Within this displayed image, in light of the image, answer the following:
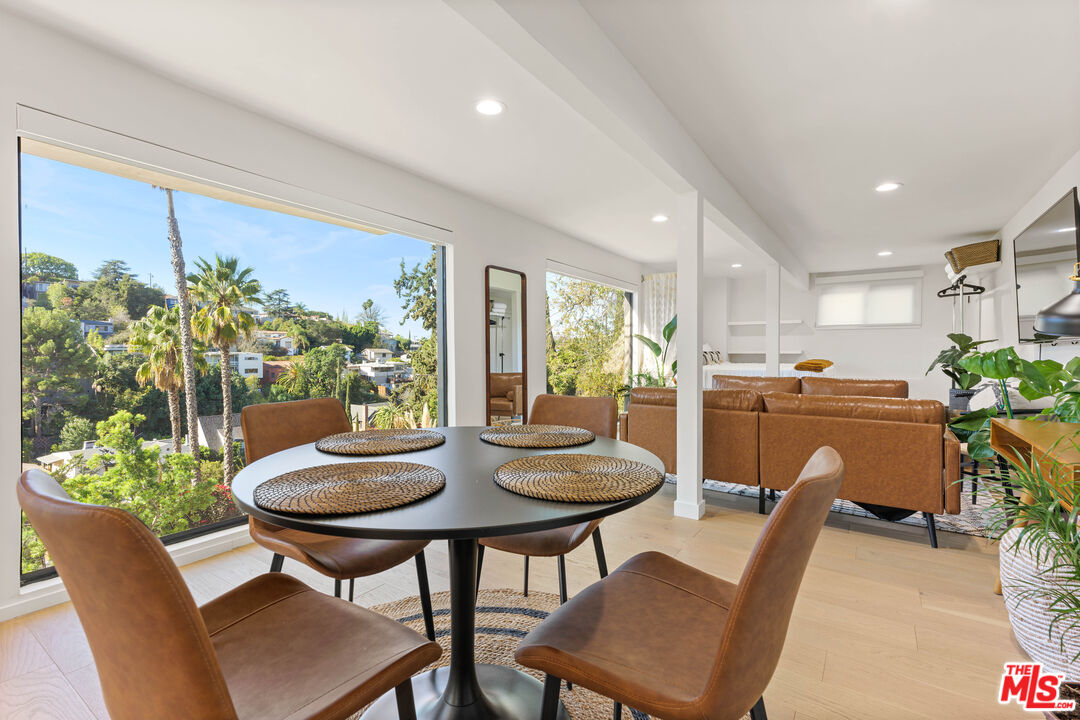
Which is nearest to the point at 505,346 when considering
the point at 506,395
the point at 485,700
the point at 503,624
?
the point at 506,395

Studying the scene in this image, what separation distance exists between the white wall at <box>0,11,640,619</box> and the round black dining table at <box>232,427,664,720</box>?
1.45m

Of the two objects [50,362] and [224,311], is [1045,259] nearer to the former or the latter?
[224,311]

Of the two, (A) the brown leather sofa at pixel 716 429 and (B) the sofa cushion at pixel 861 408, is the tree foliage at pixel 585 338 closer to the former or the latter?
(A) the brown leather sofa at pixel 716 429

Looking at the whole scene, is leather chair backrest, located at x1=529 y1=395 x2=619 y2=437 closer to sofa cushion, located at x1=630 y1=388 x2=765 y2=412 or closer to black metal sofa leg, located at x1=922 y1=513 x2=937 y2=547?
sofa cushion, located at x1=630 y1=388 x2=765 y2=412

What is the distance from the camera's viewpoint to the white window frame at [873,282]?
23.2 feet

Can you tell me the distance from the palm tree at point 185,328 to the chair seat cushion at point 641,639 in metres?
2.49

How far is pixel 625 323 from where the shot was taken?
7.38 metres

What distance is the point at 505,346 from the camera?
175 inches

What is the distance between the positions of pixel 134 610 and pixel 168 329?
7.99 ft

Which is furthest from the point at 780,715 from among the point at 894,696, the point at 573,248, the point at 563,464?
the point at 573,248

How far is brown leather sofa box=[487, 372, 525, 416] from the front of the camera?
427 cm

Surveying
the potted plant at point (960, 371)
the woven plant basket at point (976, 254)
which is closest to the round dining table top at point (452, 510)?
the potted plant at point (960, 371)

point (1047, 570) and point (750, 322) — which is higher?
point (750, 322)

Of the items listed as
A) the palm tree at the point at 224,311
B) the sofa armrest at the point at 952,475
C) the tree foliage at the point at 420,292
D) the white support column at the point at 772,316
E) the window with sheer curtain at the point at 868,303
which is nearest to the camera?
the sofa armrest at the point at 952,475
